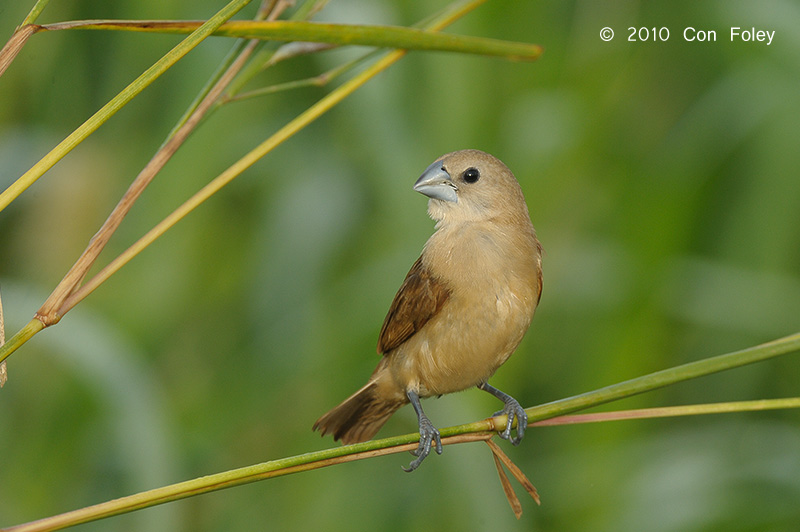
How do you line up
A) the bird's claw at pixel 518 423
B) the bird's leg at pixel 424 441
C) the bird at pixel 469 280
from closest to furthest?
the bird's claw at pixel 518 423, the bird's leg at pixel 424 441, the bird at pixel 469 280

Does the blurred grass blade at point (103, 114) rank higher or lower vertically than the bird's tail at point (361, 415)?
higher

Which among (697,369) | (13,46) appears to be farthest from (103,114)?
(697,369)

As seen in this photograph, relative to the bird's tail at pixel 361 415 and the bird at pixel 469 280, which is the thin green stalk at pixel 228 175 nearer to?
the bird at pixel 469 280

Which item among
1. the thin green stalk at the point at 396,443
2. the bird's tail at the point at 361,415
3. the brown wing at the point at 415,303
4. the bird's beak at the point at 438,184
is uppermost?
the bird's beak at the point at 438,184

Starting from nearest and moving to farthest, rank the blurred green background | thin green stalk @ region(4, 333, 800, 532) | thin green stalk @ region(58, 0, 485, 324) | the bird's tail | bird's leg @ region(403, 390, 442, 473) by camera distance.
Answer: thin green stalk @ region(4, 333, 800, 532)
thin green stalk @ region(58, 0, 485, 324)
bird's leg @ region(403, 390, 442, 473)
the bird's tail
the blurred green background

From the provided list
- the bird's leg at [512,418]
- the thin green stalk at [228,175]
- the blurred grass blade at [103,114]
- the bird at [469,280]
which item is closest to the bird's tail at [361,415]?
the bird at [469,280]

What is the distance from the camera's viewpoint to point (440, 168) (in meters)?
1.93

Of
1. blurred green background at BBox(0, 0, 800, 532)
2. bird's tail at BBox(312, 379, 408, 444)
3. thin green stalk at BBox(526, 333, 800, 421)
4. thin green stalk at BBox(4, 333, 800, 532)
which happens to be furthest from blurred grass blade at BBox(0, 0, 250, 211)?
blurred green background at BBox(0, 0, 800, 532)

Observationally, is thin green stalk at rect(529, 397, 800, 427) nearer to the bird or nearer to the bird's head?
the bird

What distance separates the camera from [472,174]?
1928 millimetres

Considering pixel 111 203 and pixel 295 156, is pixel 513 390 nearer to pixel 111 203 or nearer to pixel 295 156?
pixel 295 156

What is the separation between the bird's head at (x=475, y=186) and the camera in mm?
1918

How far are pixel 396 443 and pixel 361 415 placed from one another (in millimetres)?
950

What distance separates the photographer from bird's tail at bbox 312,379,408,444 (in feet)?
7.07
